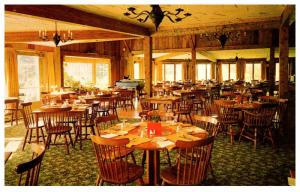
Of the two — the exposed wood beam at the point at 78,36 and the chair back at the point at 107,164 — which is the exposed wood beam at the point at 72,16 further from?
the chair back at the point at 107,164

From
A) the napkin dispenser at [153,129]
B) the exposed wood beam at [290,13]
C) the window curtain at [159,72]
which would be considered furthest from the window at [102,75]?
the napkin dispenser at [153,129]

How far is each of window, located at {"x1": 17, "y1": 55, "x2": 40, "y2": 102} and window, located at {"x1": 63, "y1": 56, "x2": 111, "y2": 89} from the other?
2218mm

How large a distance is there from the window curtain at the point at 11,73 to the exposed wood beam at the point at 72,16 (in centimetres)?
438

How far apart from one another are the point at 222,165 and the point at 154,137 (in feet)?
5.63

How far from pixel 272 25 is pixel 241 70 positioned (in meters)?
13.6

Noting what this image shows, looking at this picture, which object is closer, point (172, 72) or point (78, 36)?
point (78, 36)

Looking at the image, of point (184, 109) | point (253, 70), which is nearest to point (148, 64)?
point (184, 109)

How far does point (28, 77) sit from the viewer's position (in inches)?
418

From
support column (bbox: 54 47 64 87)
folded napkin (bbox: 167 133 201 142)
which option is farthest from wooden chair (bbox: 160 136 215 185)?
support column (bbox: 54 47 64 87)

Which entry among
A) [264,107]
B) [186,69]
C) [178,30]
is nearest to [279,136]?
[264,107]

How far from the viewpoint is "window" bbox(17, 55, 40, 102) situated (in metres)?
10.2

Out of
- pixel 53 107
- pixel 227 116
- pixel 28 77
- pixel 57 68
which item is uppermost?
pixel 57 68

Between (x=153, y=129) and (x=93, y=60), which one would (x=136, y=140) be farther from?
(x=93, y=60)

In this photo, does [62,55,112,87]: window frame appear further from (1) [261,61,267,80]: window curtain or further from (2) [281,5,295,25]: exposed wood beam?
(1) [261,61,267,80]: window curtain
